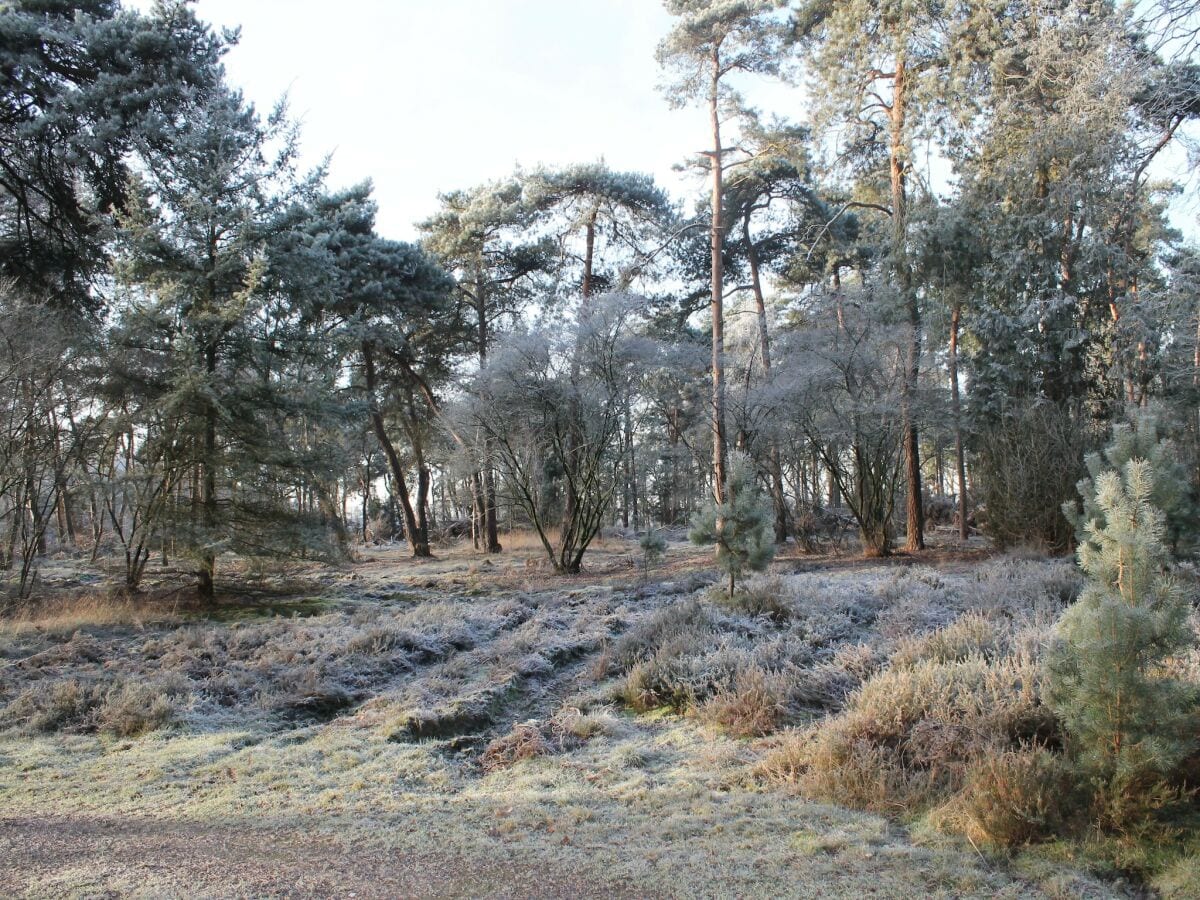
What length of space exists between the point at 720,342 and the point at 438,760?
12.4m

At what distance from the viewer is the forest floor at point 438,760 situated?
3322 millimetres

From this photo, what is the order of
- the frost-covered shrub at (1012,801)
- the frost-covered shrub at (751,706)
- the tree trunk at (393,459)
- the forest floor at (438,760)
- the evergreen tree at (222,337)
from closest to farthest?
the forest floor at (438,760) → the frost-covered shrub at (1012,801) → the frost-covered shrub at (751,706) → the evergreen tree at (222,337) → the tree trunk at (393,459)

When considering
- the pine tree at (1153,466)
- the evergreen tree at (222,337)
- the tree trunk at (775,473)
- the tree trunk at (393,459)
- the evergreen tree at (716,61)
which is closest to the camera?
the pine tree at (1153,466)

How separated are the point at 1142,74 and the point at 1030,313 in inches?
376

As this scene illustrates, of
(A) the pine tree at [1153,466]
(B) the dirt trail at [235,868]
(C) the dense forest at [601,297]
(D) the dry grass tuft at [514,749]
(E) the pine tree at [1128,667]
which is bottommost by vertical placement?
(D) the dry grass tuft at [514,749]

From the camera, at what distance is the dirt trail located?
10.3 feet

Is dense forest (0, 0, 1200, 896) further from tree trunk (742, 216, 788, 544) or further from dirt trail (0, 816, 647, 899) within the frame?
dirt trail (0, 816, 647, 899)

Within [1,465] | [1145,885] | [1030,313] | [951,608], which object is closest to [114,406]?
[1,465]

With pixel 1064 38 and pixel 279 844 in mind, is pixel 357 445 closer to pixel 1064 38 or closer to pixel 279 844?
pixel 1064 38

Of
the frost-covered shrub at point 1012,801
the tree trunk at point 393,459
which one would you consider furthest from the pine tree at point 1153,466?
the tree trunk at point 393,459

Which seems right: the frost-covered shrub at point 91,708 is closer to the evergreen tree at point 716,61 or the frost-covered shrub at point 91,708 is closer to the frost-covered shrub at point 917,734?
the frost-covered shrub at point 917,734

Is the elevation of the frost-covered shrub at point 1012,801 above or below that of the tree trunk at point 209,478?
below

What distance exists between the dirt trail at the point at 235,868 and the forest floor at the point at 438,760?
16 millimetres

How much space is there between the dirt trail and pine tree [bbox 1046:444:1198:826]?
2.32 metres
